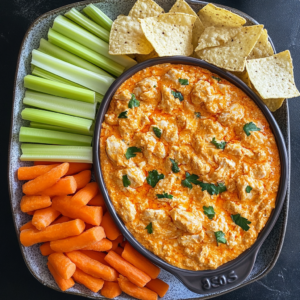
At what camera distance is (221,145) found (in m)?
2.80

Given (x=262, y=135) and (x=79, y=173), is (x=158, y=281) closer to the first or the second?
(x=79, y=173)

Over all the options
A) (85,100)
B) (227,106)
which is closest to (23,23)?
(85,100)

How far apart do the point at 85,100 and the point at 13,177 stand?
999 millimetres

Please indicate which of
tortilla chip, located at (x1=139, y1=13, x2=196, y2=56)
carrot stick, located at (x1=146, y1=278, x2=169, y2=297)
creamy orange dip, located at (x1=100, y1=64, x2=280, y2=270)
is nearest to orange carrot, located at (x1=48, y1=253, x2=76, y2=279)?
creamy orange dip, located at (x1=100, y1=64, x2=280, y2=270)

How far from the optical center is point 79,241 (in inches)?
112

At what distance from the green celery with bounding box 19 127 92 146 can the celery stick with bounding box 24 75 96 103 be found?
1.15ft

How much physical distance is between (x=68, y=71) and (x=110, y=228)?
1500 millimetres

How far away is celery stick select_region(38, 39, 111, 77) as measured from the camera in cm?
309

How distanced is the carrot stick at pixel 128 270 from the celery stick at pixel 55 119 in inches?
47.4

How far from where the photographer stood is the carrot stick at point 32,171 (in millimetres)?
2984

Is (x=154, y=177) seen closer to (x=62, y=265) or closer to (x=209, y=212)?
(x=209, y=212)

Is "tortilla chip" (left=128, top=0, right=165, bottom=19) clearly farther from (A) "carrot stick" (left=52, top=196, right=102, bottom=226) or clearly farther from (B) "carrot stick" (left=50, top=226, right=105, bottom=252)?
(B) "carrot stick" (left=50, top=226, right=105, bottom=252)

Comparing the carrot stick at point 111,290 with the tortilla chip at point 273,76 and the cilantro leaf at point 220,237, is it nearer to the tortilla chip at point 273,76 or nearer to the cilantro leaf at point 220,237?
the cilantro leaf at point 220,237

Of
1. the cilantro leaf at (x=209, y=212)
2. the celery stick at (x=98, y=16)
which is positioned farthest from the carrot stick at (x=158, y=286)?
the celery stick at (x=98, y=16)
